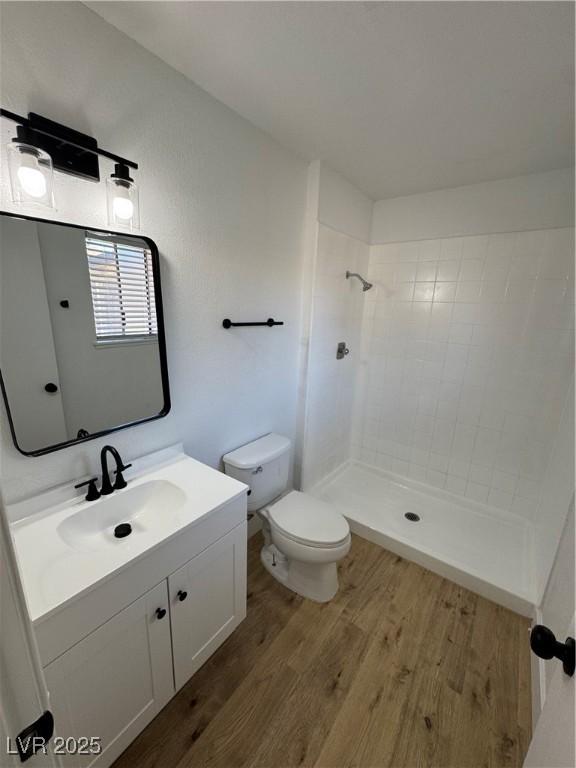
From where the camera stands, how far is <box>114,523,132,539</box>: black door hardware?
115 cm

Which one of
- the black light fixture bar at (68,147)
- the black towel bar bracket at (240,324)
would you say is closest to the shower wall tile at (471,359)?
the black towel bar bracket at (240,324)

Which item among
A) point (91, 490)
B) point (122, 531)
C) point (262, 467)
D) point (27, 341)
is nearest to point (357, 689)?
point (262, 467)

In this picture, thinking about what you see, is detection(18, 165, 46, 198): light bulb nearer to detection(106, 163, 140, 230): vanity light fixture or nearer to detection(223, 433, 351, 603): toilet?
detection(106, 163, 140, 230): vanity light fixture

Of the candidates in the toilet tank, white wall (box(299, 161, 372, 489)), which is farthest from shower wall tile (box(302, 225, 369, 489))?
the toilet tank

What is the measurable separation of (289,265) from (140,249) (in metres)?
0.93

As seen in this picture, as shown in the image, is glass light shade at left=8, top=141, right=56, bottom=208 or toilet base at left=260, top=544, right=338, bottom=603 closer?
glass light shade at left=8, top=141, right=56, bottom=208

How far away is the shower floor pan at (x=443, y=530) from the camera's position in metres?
1.76

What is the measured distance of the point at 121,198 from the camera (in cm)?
107

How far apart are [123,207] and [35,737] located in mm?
1280

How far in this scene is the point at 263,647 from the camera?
1.42 m

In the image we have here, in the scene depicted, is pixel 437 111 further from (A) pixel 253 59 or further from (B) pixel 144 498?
(B) pixel 144 498

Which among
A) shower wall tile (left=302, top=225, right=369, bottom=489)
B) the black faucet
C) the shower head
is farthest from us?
the shower head

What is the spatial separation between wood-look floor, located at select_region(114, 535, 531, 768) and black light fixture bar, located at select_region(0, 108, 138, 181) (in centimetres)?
193

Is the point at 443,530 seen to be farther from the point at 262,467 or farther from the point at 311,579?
the point at 262,467
